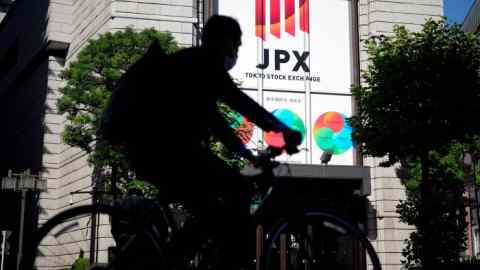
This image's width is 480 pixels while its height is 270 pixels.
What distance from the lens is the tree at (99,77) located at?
18.9 metres

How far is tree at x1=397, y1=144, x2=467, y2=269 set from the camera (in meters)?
16.5

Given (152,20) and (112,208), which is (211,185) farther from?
(152,20)

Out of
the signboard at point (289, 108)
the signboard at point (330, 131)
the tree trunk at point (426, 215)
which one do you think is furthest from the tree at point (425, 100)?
the signboard at point (330, 131)

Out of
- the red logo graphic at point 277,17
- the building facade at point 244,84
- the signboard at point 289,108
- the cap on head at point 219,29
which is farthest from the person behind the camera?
the red logo graphic at point 277,17

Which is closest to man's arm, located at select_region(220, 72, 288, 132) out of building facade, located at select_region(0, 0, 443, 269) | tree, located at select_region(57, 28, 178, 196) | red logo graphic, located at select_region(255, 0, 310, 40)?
tree, located at select_region(57, 28, 178, 196)

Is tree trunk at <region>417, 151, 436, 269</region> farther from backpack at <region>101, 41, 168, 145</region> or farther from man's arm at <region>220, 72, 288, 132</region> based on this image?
backpack at <region>101, 41, 168, 145</region>

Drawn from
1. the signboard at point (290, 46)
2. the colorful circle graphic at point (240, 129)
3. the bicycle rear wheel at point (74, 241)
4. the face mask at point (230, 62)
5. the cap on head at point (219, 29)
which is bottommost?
the bicycle rear wheel at point (74, 241)

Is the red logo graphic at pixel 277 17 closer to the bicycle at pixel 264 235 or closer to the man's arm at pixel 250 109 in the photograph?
the bicycle at pixel 264 235

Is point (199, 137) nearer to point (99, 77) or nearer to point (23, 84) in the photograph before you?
point (99, 77)

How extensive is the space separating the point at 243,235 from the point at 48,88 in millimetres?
27536

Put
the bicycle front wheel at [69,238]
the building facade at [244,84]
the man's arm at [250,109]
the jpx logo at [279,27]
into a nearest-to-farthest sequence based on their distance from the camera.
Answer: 1. the bicycle front wheel at [69,238]
2. the man's arm at [250,109]
3. the building facade at [244,84]
4. the jpx logo at [279,27]

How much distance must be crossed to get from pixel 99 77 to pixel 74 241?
53.9 feet

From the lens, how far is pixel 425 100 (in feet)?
49.7

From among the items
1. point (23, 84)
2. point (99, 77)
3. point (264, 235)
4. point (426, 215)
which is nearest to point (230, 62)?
point (264, 235)
